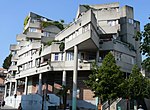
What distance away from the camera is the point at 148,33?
15.4 metres

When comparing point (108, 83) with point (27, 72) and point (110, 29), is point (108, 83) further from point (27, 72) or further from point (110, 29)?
point (27, 72)

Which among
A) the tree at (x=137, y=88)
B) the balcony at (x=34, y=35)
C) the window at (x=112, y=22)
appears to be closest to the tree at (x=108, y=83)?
the tree at (x=137, y=88)

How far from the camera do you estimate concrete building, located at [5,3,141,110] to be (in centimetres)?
3603

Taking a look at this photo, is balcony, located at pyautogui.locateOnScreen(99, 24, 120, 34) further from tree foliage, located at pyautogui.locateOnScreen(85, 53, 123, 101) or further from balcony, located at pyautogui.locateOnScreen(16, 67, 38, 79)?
tree foliage, located at pyautogui.locateOnScreen(85, 53, 123, 101)

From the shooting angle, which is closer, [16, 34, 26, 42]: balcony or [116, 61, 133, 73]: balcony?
[116, 61, 133, 73]: balcony

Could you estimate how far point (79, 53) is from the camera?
3947 centimetres

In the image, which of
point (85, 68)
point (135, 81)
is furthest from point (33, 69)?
point (135, 81)

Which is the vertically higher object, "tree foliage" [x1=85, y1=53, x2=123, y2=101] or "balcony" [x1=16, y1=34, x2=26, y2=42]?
"balcony" [x1=16, y1=34, x2=26, y2=42]

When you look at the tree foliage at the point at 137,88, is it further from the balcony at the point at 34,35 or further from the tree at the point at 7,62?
the tree at the point at 7,62

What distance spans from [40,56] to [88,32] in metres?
15.2

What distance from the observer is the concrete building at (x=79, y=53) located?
3603 centimetres

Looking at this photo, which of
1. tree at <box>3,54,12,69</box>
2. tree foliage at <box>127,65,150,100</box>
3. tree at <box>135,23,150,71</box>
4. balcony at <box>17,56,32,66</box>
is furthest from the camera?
tree at <box>3,54,12,69</box>

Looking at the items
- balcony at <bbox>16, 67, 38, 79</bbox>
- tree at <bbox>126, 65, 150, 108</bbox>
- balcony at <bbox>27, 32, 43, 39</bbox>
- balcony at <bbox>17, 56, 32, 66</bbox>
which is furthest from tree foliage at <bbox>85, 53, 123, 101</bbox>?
balcony at <bbox>27, 32, 43, 39</bbox>

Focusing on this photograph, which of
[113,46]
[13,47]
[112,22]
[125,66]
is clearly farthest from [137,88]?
[13,47]
